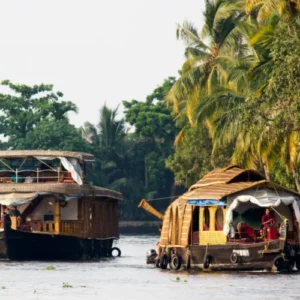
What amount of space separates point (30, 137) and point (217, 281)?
55.3m

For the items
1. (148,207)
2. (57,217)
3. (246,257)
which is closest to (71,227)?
(57,217)

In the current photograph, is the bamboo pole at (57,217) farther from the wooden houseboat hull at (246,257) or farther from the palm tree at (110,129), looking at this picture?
the palm tree at (110,129)

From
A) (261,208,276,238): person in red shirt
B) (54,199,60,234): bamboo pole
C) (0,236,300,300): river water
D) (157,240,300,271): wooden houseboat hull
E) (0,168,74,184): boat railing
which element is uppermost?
(0,168,74,184): boat railing

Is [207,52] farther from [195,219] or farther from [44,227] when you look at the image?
[195,219]

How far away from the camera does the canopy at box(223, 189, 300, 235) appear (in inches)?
1321

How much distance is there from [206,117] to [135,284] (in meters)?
16.0

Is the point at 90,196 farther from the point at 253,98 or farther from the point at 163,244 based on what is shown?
the point at 253,98

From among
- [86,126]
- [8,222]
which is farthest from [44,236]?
[86,126]

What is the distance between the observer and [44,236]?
4209cm

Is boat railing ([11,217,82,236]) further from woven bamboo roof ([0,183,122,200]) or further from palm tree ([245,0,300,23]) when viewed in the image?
palm tree ([245,0,300,23])

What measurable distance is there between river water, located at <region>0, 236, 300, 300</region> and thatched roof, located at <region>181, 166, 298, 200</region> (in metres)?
2.10

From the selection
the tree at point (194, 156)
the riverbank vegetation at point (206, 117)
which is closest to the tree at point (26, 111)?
the riverbank vegetation at point (206, 117)

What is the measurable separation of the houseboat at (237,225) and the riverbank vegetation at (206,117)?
1.70 metres

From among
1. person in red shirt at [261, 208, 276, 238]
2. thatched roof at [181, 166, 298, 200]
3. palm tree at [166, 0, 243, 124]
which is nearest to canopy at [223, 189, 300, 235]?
thatched roof at [181, 166, 298, 200]
